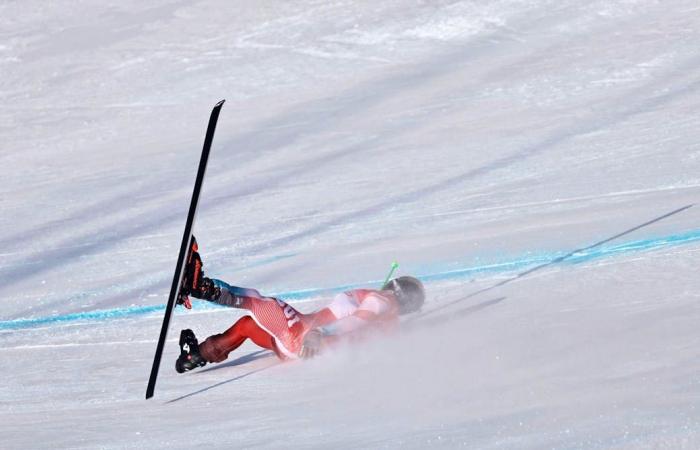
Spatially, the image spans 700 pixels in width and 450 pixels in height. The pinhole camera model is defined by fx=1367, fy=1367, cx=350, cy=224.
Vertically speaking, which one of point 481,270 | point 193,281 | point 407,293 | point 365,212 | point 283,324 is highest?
point 193,281

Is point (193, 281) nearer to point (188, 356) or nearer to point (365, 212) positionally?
point (188, 356)

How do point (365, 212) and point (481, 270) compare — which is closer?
point (481, 270)

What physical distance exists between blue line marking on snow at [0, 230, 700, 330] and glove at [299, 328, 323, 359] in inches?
72.2

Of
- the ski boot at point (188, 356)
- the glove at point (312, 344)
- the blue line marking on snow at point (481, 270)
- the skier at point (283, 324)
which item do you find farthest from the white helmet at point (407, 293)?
the blue line marking on snow at point (481, 270)

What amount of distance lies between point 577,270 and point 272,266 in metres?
2.68

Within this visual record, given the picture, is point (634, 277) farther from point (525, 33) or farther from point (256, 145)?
Result: point (525, 33)

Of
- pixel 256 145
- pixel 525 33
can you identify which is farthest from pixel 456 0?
pixel 256 145

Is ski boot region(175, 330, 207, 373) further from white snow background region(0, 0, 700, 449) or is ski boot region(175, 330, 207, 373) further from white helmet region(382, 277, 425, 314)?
white helmet region(382, 277, 425, 314)

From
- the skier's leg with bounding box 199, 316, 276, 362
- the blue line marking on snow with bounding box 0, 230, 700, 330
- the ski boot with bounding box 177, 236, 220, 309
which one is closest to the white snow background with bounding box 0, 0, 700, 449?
the blue line marking on snow with bounding box 0, 230, 700, 330

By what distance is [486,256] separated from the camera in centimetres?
832

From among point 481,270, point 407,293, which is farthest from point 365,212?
point 407,293

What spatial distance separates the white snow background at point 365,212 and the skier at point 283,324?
0.11 meters

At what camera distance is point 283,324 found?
6.34 metres

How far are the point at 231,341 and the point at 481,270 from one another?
1981mm
